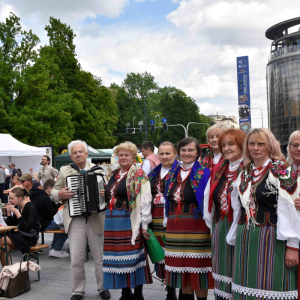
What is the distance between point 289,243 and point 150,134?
5688 cm

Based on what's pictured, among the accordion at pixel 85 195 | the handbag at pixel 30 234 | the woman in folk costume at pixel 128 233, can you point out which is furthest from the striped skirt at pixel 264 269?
the handbag at pixel 30 234

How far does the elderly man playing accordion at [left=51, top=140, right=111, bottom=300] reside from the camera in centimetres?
516

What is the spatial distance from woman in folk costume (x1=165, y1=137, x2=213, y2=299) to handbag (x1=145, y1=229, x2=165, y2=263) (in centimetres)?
39

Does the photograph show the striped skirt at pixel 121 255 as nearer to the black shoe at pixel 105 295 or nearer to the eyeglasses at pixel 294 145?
the black shoe at pixel 105 295

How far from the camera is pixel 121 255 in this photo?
15.2 ft

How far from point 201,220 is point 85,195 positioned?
1.75 meters

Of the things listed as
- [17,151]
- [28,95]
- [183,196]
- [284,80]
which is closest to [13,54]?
[28,95]

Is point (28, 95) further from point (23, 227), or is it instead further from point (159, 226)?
point (159, 226)

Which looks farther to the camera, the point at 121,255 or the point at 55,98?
the point at 55,98

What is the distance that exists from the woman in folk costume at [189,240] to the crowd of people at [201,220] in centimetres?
1

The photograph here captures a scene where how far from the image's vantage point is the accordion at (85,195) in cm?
508

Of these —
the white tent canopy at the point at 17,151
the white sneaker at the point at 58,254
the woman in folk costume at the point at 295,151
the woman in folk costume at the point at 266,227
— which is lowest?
the white sneaker at the point at 58,254

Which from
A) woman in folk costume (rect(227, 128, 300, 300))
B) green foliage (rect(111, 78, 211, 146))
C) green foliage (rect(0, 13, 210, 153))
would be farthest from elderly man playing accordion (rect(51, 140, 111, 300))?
green foliage (rect(111, 78, 211, 146))

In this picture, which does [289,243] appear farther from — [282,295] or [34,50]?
[34,50]
